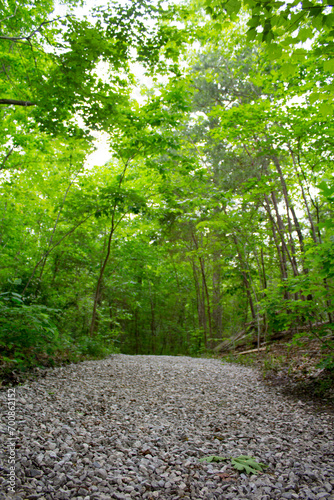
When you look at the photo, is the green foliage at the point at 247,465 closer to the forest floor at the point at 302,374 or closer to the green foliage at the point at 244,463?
the green foliage at the point at 244,463

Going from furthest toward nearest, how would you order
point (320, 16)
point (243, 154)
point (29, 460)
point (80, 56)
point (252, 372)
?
point (243, 154) < point (252, 372) < point (80, 56) < point (29, 460) < point (320, 16)

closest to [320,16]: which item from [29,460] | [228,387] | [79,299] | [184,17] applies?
[29,460]

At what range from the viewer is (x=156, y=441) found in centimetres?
218

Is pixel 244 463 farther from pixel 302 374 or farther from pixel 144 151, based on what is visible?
pixel 144 151

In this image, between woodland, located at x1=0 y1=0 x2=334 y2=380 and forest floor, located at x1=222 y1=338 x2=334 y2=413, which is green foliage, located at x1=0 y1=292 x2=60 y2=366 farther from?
forest floor, located at x1=222 y1=338 x2=334 y2=413

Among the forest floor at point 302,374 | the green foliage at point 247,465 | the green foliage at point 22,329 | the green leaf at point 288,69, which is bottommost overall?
the green foliage at point 247,465

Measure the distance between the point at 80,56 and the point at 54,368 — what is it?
4.19m

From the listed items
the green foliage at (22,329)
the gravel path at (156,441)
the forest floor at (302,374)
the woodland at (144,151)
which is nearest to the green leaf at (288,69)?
the woodland at (144,151)

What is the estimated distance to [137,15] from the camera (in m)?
3.94

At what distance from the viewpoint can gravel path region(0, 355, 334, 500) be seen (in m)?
1.58

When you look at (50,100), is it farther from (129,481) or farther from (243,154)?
(243,154)

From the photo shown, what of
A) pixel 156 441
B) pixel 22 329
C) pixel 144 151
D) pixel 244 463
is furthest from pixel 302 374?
pixel 144 151

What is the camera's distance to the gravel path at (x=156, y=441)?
158 centimetres

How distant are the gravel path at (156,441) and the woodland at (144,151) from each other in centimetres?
78
